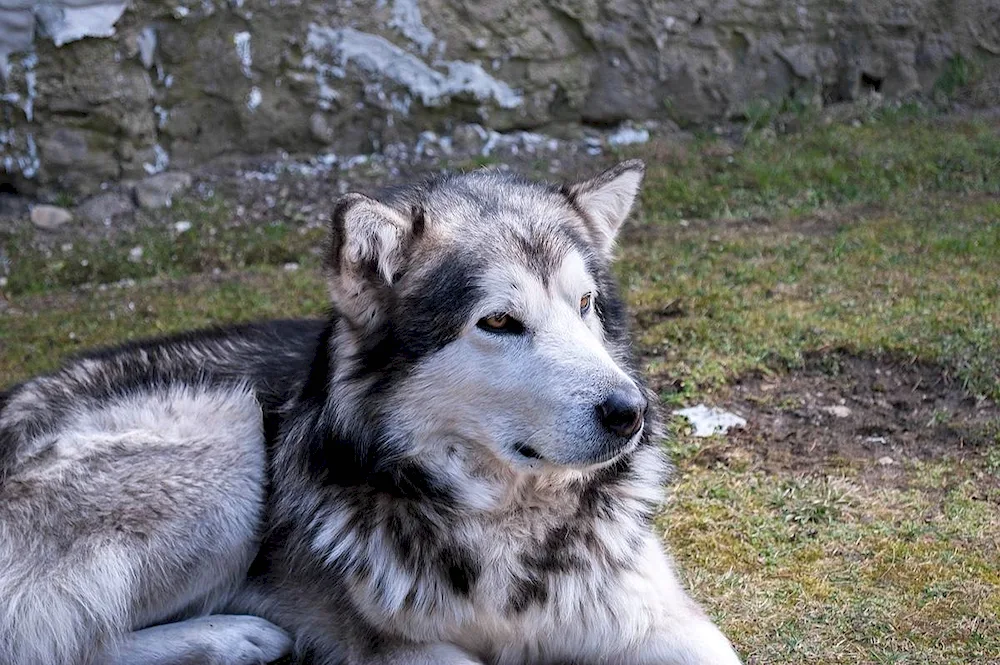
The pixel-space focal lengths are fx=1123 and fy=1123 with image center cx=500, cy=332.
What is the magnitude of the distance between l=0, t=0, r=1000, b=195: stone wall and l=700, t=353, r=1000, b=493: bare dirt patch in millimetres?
4596

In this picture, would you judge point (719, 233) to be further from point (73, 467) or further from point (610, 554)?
point (73, 467)

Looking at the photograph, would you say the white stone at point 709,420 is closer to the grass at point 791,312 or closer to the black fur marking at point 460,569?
the grass at point 791,312

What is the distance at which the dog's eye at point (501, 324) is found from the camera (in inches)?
125

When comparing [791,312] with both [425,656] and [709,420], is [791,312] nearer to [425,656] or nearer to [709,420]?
[709,420]

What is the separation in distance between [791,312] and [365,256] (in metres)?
3.59

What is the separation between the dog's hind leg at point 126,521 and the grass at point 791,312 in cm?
163

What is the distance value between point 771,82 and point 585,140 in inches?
69.9

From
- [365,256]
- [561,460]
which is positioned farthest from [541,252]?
[561,460]

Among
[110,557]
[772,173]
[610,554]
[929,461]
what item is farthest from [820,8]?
[110,557]

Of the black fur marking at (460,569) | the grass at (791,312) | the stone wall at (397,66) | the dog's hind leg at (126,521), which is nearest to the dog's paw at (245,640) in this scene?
the dog's hind leg at (126,521)

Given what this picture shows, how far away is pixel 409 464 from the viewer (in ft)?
10.8

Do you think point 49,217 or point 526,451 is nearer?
point 526,451

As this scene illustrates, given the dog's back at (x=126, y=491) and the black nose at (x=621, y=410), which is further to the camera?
the dog's back at (x=126, y=491)

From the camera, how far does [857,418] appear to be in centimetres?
514
